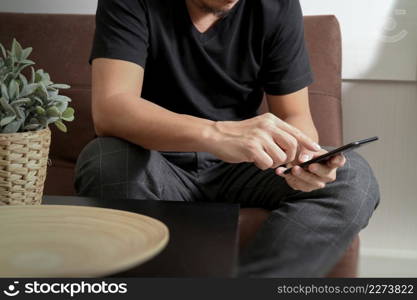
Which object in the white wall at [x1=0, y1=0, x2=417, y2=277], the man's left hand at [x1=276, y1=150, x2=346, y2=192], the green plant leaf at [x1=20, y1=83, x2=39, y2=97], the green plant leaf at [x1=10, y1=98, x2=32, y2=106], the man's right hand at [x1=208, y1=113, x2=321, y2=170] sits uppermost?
the green plant leaf at [x1=20, y1=83, x2=39, y2=97]

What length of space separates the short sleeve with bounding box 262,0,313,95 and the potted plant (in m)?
0.55

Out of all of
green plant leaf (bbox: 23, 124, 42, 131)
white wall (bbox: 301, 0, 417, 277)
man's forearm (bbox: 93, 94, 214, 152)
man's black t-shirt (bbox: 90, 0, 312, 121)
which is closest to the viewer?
green plant leaf (bbox: 23, 124, 42, 131)

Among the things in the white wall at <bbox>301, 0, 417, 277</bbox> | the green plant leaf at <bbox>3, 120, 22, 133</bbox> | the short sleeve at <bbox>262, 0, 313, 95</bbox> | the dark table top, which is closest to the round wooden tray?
the dark table top

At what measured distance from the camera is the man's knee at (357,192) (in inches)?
42.3

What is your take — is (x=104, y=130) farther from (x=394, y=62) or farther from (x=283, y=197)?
(x=394, y=62)

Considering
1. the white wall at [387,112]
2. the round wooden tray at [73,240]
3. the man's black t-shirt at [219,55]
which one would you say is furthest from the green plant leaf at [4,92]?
the white wall at [387,112]

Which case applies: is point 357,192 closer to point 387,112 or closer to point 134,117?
point 134,117

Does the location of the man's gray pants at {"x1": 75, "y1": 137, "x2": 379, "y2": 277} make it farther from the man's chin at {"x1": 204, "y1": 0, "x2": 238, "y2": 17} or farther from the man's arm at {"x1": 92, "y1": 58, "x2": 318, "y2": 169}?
the man's chin at {"x1": 204, "y1": 0, "x2": 238, "y2": 17}

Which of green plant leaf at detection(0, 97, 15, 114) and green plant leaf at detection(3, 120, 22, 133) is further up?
green plant leaf at detection(0, 97, 15, 114)

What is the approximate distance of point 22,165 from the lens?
92 cm

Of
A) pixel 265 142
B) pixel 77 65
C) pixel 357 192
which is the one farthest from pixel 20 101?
pixel 77 65

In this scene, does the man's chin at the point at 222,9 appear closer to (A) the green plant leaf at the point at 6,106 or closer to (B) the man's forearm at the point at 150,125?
(B) the man's forearm at the point at 150,125

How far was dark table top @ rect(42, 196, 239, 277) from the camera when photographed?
2.17ft

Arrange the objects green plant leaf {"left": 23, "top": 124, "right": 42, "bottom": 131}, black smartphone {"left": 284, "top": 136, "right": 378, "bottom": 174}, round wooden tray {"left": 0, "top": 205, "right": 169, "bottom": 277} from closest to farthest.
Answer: round wooden tray {"left": 0, "top": 205, "right": 169, "bottom": 277} → black smartphone {"left": 284, "top": 136, "right": 378, "bottom": 174} → green plant leaf {"left": 23, "top": 124, "right": 42, "bottom": 131}
